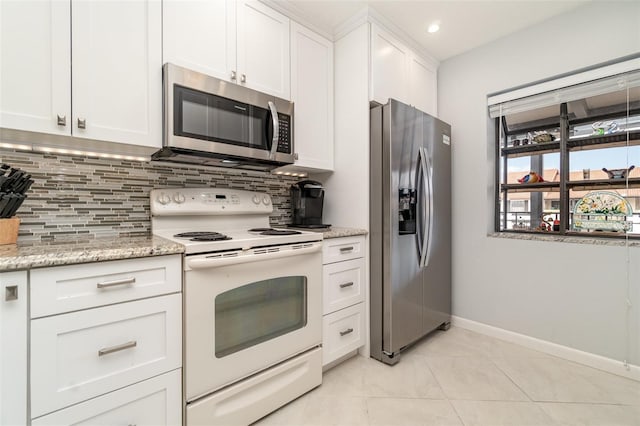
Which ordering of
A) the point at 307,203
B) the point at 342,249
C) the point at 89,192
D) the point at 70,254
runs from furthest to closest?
the point at 307,203 < the point at 342,249 < the point at 89,192 < the point at 70,254

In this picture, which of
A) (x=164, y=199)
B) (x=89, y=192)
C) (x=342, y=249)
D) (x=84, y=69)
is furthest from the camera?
(x=342, y=249)

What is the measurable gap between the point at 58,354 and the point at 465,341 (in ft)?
8.37

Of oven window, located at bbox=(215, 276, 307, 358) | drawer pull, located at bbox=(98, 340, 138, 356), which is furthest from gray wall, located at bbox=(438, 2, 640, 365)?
drawer pull, located at bbox=(98, 340, 138, 356)

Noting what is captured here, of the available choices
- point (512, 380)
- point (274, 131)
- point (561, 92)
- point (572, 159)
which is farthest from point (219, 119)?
point (572, 159)

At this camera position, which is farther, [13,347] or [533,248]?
[533,248]

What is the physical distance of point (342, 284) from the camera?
1941mm

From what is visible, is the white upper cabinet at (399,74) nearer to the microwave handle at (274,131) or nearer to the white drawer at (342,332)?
the microwave handle at (274,131)

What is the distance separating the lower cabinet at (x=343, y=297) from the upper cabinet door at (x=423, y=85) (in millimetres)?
1395

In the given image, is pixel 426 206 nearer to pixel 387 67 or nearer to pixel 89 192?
pixel 387 67

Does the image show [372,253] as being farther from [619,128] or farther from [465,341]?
[619,128]

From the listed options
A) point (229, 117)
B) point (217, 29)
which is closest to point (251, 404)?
point (229, 117)

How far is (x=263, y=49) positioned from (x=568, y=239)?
8.30 feet

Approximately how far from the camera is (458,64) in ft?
8.74

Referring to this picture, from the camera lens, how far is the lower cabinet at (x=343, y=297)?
1.85m
